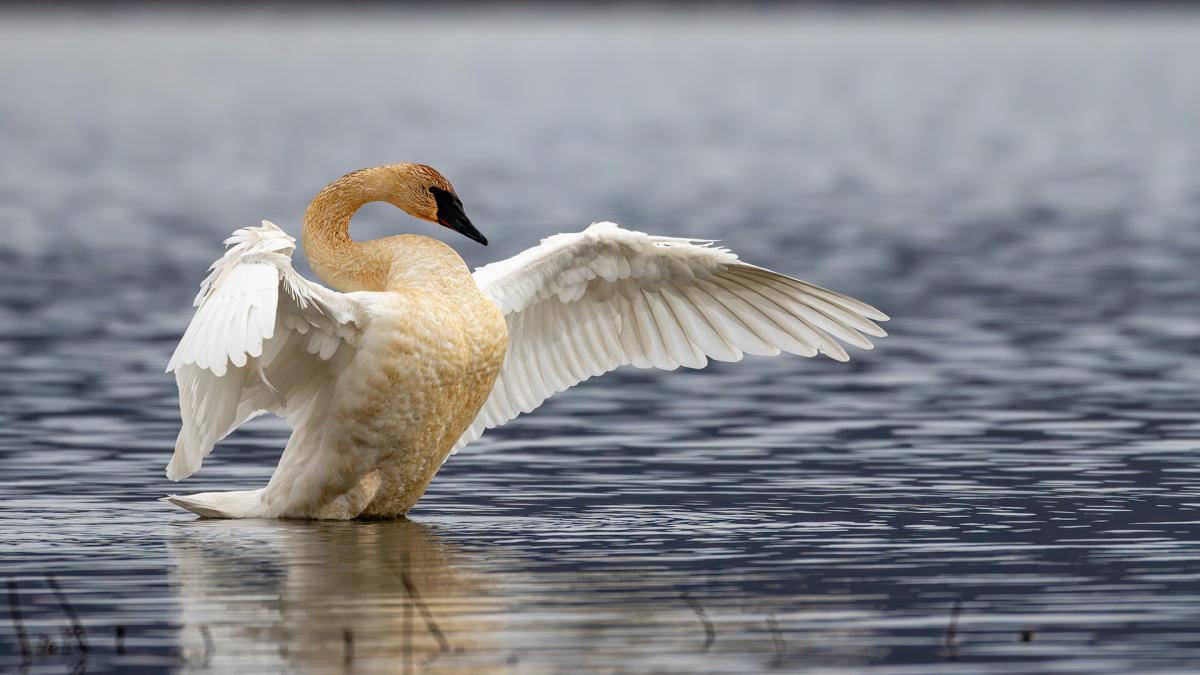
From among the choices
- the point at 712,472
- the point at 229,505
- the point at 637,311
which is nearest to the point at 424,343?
the point at 229,505

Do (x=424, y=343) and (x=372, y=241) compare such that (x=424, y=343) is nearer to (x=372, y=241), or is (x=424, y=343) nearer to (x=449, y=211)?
(x=372, y=241)

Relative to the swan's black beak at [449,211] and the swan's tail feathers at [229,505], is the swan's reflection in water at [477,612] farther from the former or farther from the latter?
the swan's black beak at [449,211]

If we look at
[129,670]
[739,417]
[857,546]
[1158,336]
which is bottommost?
[129,670]

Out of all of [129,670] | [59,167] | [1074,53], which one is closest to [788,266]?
[129,670]

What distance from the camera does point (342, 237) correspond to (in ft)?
44.4

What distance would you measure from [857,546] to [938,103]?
7721 cm

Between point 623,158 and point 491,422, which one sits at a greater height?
point 623,158

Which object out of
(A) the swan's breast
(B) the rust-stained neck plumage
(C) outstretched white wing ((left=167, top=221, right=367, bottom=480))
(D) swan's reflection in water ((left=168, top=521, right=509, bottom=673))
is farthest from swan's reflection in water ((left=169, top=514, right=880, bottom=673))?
(B) the rust-stained neck plumage

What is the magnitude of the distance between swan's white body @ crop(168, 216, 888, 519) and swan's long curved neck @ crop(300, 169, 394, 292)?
2.04 feet

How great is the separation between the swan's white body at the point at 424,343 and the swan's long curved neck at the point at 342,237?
62 cm

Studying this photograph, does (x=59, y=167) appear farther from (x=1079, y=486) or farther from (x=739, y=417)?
(x=1079, y=486)

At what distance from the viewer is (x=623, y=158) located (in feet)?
185

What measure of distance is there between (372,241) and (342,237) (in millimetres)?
291

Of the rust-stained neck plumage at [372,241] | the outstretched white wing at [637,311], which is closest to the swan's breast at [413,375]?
the rust-stained neck plumage at [372,241]
